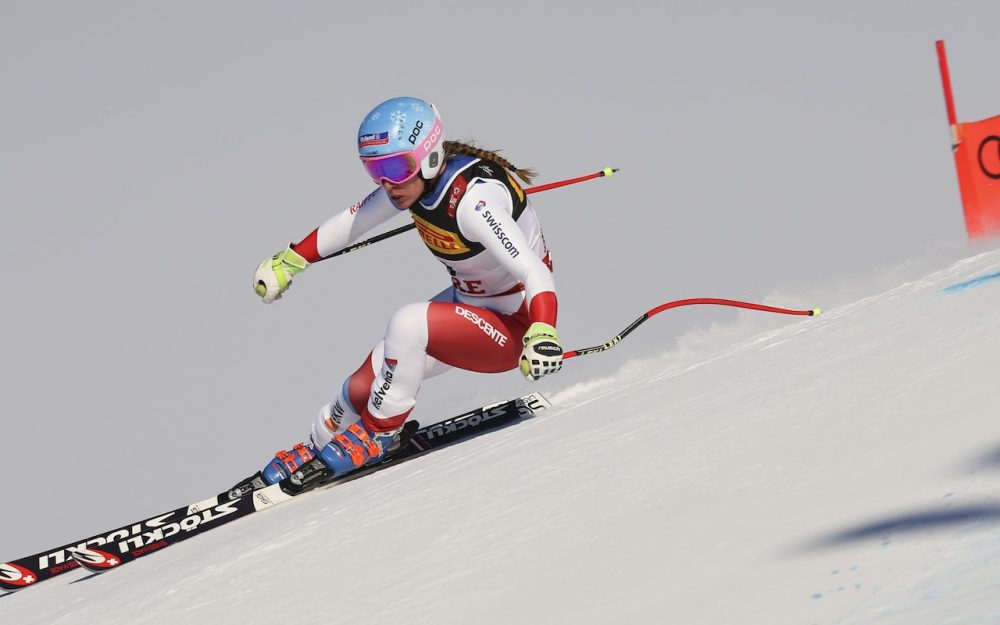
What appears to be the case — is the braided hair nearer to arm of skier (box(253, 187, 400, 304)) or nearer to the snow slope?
arm of skier (box(253, 187, 400, 304))

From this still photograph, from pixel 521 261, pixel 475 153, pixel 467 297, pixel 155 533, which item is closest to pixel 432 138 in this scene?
pixel 475 153

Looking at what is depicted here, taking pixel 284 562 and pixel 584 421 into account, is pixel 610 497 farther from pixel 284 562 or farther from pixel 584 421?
pixel 584 421

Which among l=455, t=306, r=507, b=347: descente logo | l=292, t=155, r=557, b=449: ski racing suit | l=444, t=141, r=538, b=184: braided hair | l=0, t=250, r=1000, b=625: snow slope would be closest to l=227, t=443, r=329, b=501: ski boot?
l=292, t=155, r=557, b=449: ski racing suit

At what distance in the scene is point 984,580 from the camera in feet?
4.01

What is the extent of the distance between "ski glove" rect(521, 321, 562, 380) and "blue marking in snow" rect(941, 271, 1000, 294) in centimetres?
122

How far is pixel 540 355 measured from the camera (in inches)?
132

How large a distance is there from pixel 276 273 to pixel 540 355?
1.35m

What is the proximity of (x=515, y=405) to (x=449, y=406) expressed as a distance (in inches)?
34.1

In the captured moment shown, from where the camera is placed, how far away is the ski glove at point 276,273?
4242 millimetres

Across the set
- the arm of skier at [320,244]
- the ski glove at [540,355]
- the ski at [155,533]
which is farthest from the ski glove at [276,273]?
the ski glove at [540,355]

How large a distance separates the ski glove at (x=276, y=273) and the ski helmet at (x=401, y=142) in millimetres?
694

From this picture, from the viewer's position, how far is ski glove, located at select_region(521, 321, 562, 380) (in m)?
3.34

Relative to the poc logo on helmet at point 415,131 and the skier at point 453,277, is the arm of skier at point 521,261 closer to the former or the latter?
the skier at point 453,277

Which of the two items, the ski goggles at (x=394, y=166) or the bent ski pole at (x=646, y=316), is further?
the bent ski pole at (x=646, y=316)
